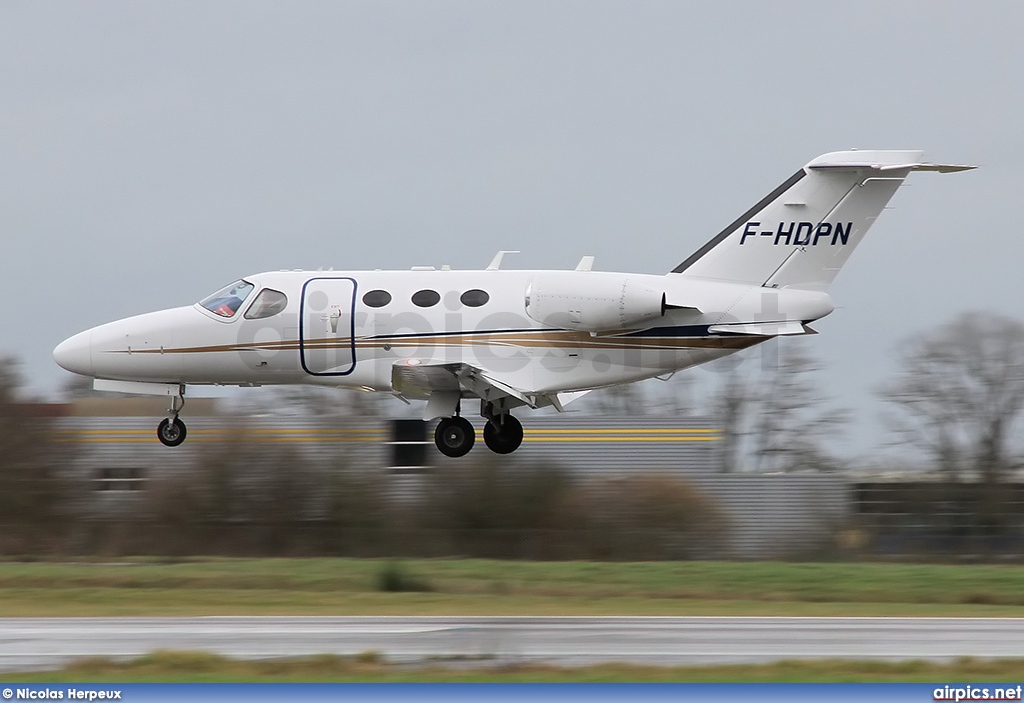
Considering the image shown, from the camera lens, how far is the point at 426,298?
23.9 m

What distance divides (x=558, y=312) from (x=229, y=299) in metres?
6.18

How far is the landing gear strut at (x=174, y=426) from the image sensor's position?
85.5 feet

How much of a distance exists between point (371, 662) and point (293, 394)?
2525cm

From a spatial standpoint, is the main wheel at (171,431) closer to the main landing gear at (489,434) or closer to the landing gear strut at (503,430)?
the main landing gear at (489,434)

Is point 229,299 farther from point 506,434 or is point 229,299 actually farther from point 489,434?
point 506,434

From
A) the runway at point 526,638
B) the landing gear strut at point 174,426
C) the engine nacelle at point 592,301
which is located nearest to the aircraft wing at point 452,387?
the engine nacelle at point 592,301

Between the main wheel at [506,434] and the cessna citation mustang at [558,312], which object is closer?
the cessna citation mustang at [558,312]

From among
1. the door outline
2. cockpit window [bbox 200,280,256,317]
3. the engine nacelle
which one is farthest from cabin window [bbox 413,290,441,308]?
cockpit window [bbox 200,280,256,317]

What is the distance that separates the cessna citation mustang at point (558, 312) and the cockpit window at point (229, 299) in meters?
0.06

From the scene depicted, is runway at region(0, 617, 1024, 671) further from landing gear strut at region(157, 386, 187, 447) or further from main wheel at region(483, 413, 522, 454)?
landing gear strut at region(157, 386, 187, 447)

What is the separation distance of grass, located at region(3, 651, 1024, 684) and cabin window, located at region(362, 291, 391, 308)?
7446 mm

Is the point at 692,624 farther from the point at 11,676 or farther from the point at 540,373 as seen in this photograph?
the point at 11,676

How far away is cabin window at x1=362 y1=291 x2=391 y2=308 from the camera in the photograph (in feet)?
79.0

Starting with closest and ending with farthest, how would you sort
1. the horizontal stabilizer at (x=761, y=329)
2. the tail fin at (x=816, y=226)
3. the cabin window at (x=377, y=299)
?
the horizontal stabilizer at (x=761, y=329), the tail fin at (x=816, y=226), the cabin window at (x=377, y=299)
